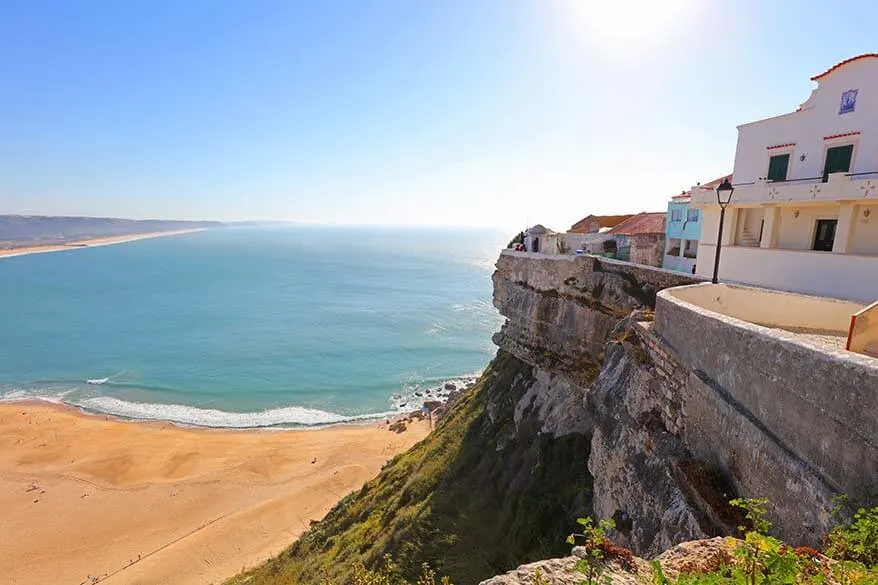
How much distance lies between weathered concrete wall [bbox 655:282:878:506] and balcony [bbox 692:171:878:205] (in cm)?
1201

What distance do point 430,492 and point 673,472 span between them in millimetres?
14283

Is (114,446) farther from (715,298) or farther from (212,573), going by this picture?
(715,298)

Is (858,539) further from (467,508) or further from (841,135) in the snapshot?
(841,135)

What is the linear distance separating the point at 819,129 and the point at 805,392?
17.4 meters

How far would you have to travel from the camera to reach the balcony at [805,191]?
49.6 ft

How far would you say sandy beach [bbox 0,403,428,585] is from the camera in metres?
Answer: 25.4

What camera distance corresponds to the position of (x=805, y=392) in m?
5.93

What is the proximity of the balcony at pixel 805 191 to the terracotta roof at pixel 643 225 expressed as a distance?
12936 mm

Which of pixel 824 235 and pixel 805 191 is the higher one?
pixel 805 191

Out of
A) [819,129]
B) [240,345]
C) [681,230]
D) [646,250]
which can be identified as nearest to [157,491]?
[240,345]

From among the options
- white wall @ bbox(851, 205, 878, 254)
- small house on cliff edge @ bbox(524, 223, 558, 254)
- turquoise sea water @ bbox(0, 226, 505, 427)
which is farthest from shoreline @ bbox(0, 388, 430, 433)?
white wall @ bbox(851, 205, 878, 254)

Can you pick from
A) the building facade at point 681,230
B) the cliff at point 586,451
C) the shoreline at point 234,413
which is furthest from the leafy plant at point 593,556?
the shoreline at point 234,413

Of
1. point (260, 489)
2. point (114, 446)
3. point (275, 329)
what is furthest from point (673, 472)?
point (275, 329)

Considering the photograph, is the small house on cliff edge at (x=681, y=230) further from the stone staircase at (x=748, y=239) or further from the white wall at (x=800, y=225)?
the white wall at (x=800, y=225)
